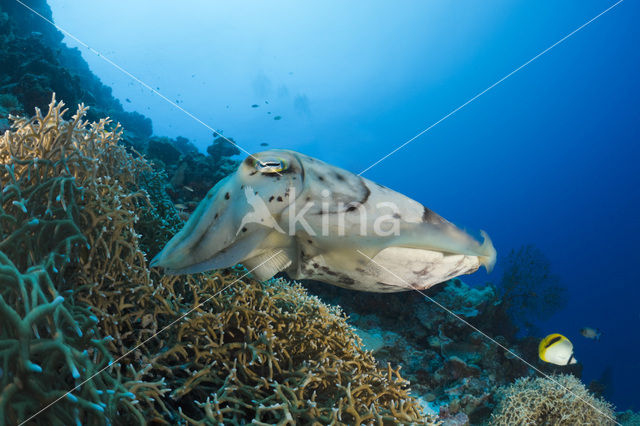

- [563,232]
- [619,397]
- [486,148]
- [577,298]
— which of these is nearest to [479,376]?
[619,397]

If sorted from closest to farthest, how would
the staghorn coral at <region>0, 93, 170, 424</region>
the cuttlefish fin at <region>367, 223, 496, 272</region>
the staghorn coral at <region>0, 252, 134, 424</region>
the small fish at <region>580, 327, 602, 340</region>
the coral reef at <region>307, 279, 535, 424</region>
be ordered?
the staghorn coral at <region>0, 252, 134, 424</region> → the staghorn coral at <region>0, 93, 170, 424</region> → the cuttlefish fin at <region>367, 223, 496, 272</region> → the coral reef at <region>307, 279, 535, 424</region> → the small fish at <region>580, 327, 602, 340</region>

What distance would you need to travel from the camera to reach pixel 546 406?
6734mm

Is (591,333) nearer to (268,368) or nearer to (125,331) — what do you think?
(268,368)

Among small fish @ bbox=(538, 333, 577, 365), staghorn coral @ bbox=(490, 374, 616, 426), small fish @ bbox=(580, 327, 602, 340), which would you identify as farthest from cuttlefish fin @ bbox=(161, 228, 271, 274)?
small fish @ bbox=(580, 327, 602, 340)

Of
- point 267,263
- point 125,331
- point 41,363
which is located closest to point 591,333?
point 267,263

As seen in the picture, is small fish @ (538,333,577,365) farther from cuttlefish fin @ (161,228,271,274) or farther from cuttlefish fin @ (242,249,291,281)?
cuttlefish fin @ (161,228,271,274)

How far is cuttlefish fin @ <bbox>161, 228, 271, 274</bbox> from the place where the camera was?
2.27 metres

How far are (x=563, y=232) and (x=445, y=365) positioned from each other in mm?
110883

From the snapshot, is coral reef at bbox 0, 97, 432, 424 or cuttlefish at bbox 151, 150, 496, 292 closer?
coral reef at bbox 0, 97, 432, 424

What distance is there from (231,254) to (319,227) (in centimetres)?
67

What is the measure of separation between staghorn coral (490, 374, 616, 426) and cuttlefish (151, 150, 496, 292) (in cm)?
593

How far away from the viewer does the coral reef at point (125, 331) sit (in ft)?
5.86

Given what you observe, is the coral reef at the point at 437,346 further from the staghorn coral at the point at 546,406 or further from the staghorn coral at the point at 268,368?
the staghorn coral at the point at 268,368

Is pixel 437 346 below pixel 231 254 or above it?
above
